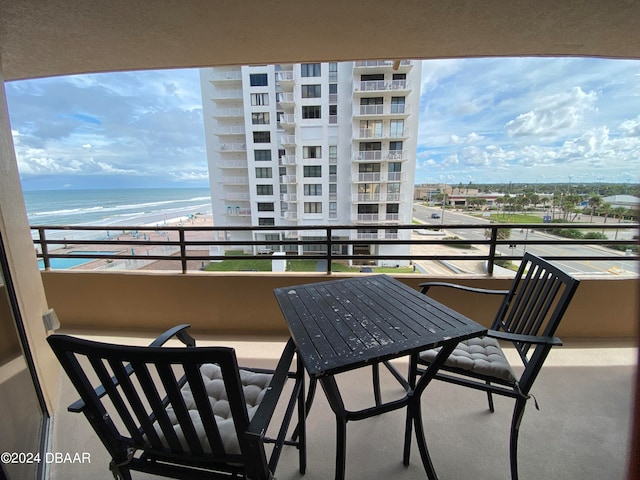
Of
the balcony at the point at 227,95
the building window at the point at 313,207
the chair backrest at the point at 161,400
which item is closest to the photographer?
the chair backrest at the point at 161,400

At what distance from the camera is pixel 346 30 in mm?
1568

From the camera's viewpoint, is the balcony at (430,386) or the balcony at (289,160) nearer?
the balcony at (430,386)

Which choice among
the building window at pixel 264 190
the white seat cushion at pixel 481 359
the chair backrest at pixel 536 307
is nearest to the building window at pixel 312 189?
the building window at pixel 264 190

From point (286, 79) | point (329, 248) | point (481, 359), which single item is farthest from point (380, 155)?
point (481, 359)

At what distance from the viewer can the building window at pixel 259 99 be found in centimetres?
1527

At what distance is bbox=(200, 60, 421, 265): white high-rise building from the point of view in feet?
42.6

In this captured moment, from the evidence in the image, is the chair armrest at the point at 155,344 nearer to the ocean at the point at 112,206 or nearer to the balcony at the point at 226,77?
the ocean at the point at 112,206

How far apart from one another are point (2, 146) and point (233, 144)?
57.6ft

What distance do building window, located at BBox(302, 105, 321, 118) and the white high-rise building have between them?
0.05 m

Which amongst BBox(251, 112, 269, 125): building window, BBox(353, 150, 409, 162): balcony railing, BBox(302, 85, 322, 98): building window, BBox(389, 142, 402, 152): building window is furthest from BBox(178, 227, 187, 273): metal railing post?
BBox(251, 112, 269, 125): building window

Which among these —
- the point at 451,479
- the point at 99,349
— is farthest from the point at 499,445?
the point at 99,349

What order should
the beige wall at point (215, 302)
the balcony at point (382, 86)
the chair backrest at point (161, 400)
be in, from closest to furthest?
1. the chair backrest at point (161, 400)
2. the beige wall at point (215, 302)
3. the balcony at point (382, 86)

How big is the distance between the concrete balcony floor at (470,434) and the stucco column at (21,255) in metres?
0.36

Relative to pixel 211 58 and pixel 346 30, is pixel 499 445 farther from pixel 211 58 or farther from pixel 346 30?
pixel 211 58
